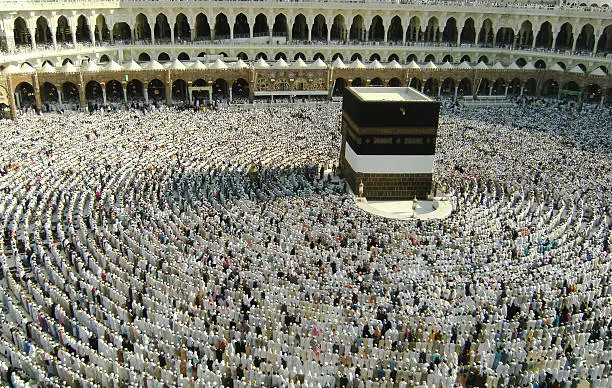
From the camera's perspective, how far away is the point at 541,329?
17641 millimetres

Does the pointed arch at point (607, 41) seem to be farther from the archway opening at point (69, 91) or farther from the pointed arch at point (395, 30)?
the archway opening at point (69, 91)

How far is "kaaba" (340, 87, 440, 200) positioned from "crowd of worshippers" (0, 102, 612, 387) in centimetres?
192

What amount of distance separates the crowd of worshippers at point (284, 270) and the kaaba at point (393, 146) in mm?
1918

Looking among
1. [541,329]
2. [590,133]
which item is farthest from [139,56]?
[541,329]

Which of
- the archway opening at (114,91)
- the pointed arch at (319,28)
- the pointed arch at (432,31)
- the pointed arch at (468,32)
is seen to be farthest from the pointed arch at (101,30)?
the pointed arch at (468,32)

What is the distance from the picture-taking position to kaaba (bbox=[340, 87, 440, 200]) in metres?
28.6

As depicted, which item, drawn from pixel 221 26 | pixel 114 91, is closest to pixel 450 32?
pixel 221 26

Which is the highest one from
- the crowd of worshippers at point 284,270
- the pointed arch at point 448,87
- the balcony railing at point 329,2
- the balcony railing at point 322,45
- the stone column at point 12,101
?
the balcony railing at point 329,2

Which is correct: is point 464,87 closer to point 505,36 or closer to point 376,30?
point 505,36

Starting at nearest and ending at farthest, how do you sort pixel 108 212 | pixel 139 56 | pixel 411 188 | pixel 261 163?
1. pixel 108 212
2. pixel 411 188
3. pixel 261 163
4. pixel 139 56

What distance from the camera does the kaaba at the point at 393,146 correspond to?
28.6m

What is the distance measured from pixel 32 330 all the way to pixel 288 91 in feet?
112

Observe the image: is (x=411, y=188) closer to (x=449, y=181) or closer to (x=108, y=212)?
(x=449, y=181)

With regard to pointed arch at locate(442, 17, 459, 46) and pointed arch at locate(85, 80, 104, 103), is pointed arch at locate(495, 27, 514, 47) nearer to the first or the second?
pointed arch at locate(442, 17, 459, 46)
